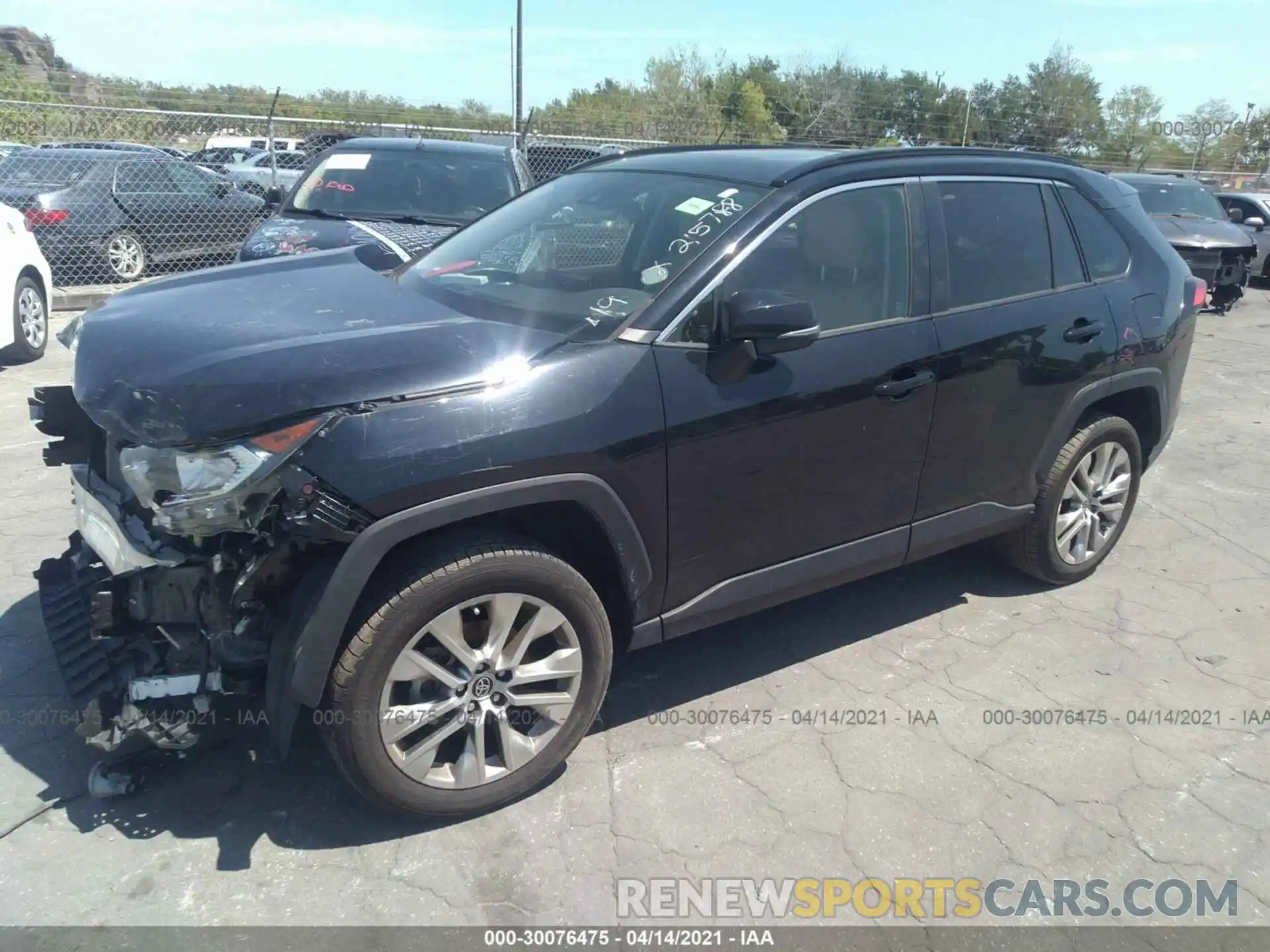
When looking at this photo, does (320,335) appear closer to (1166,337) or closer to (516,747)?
(516,747)

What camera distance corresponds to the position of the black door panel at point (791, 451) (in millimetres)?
2879

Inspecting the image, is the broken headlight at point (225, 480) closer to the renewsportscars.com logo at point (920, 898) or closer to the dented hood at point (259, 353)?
the dented hood at point (259, 353)

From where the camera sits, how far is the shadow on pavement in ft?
8.96

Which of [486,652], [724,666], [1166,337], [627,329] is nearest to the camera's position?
[486,652]

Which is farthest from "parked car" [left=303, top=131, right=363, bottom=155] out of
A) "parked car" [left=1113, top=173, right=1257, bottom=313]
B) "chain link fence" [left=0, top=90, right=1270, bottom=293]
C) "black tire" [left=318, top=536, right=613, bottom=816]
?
"black tire" [left=318, top=536, right=613, bottom=816]

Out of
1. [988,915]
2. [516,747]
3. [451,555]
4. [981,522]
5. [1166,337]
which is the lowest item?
[988,915]

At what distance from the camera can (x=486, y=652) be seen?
2684 millimetres

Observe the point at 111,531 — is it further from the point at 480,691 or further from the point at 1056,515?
the point at 1056,515

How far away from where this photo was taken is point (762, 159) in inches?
138

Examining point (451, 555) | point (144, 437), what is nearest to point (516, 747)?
point (451, 555)

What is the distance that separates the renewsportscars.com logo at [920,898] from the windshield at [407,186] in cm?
579

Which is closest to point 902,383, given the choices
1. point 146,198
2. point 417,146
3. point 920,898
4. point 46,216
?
point 920,898

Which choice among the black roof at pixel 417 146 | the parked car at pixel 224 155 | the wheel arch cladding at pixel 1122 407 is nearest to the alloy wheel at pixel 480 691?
the wheel arch cladding at pixel 1122 407

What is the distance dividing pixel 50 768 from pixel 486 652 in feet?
4.80
